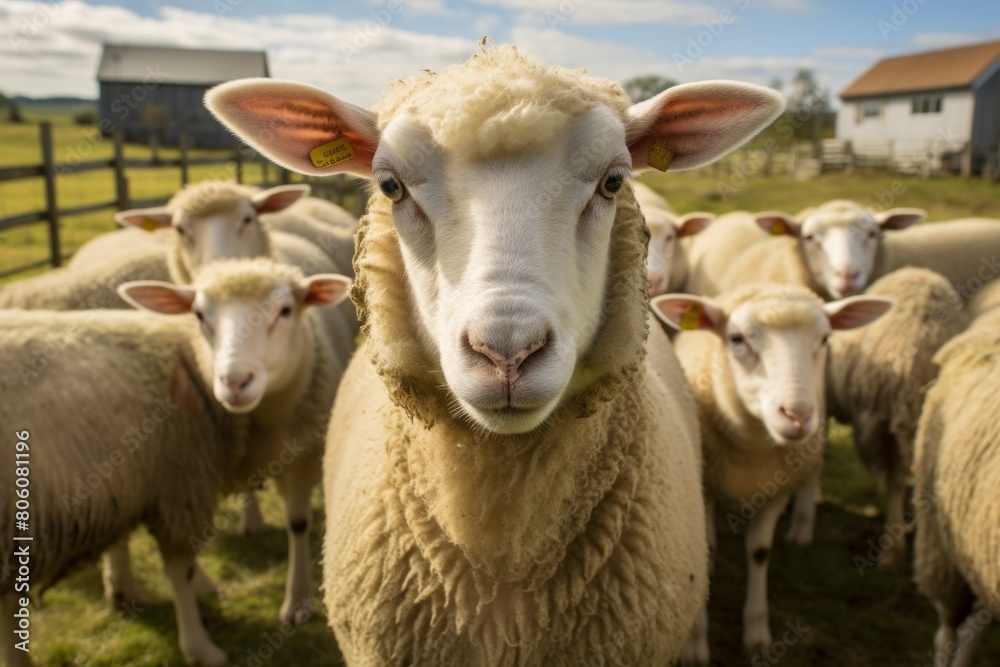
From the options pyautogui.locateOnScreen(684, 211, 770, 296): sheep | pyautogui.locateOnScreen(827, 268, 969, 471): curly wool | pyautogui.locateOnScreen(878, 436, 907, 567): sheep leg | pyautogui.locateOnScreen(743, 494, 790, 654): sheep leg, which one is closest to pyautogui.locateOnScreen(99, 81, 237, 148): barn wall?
pyautogui.locateOnScreen(684, 211, 770, 296): sheep

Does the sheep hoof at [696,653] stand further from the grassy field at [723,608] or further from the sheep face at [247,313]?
the sheep face at [247,313]

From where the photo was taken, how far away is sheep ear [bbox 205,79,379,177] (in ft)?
5.80

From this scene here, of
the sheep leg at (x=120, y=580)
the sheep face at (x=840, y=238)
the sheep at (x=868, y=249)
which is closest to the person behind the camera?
the sheep leg at (x=120, y=580)

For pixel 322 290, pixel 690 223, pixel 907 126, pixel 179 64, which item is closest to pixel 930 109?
pixel 907 126

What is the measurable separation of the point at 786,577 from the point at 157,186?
935 inches

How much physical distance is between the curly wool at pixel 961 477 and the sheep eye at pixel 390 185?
2.45 metres

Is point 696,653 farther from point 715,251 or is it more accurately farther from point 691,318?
point 715,251

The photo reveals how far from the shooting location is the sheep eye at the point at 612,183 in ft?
5.20

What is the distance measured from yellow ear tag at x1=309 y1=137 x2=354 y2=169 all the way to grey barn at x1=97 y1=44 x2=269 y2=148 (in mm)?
34600

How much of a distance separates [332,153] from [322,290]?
1842 millimetres

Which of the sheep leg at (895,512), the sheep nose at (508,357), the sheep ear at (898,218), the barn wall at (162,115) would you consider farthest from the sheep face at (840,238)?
the barn wall at (162,115)

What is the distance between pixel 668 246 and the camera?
561 cm

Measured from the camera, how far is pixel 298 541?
3.80 meters

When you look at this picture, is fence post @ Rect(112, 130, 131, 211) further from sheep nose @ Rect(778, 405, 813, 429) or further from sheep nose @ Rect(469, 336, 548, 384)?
sheep nose @ Rect(469, 336, 548, 384)
